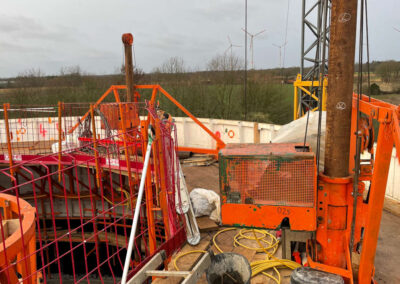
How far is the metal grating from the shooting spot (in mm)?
3436

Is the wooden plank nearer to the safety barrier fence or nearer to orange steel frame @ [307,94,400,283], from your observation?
the safety barrier fence

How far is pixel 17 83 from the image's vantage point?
74.8 feet

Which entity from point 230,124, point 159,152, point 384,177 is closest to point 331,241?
point 384,177

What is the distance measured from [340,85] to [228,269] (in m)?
2.69

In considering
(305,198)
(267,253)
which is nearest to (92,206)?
(267,253)

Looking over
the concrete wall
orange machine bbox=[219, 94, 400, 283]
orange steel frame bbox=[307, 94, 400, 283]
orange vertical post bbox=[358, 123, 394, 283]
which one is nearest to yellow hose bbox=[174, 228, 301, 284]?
orange steel frame bbox=[307, 94, 400, 283]

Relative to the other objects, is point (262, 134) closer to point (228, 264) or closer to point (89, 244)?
point (89, 244)

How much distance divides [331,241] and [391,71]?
1928cm

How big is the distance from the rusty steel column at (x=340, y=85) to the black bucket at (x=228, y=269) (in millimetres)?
1679

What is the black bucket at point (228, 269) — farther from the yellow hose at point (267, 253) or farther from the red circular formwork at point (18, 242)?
the red circular formwork at point (18, 242)

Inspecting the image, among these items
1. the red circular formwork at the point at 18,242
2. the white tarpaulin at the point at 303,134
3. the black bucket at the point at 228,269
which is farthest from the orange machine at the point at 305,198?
the red circular formwork at the point at 18,242

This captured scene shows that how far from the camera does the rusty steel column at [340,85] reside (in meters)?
3.20

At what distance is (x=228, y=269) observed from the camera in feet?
14.0

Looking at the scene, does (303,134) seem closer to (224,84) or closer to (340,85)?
(340,85)
